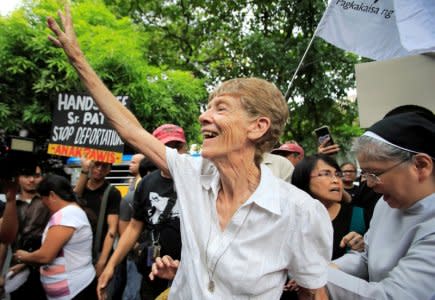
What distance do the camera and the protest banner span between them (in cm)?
115

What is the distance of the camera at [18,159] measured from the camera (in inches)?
132

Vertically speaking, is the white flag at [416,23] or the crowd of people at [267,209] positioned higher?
the white flag at [416,23]

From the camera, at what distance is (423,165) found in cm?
156

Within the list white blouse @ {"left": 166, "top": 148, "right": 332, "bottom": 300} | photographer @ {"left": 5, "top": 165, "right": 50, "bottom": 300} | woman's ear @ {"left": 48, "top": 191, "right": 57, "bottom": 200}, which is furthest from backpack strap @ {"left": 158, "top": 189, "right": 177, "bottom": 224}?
photographer @ {"left": 5, "top": 165, "right": 50, "bottom": 300}

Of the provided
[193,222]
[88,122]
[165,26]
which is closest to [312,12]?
[165,26]

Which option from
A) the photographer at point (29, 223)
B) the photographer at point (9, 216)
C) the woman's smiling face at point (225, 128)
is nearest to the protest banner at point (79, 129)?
the photographer at point (29, 223)

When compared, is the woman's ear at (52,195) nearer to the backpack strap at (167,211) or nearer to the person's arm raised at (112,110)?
the backpack strap at (167,211)

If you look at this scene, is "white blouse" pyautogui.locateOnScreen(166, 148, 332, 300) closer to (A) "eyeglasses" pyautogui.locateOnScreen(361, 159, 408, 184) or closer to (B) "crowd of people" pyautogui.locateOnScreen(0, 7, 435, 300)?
(B) "crowd of people" pyautogui.locateOnScreen(0, 7, 435, 300)

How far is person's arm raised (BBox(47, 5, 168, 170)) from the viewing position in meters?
1.74

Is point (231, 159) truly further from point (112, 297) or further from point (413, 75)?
point (112, 297)

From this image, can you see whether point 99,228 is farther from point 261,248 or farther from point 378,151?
point 378,151

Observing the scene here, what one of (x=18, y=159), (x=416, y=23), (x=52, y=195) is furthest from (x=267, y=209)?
(x=18, y=159)

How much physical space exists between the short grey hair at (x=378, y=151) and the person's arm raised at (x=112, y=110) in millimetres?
821

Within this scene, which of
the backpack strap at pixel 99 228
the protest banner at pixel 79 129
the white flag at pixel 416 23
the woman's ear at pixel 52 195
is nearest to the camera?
the white flag at pixel 416 23
